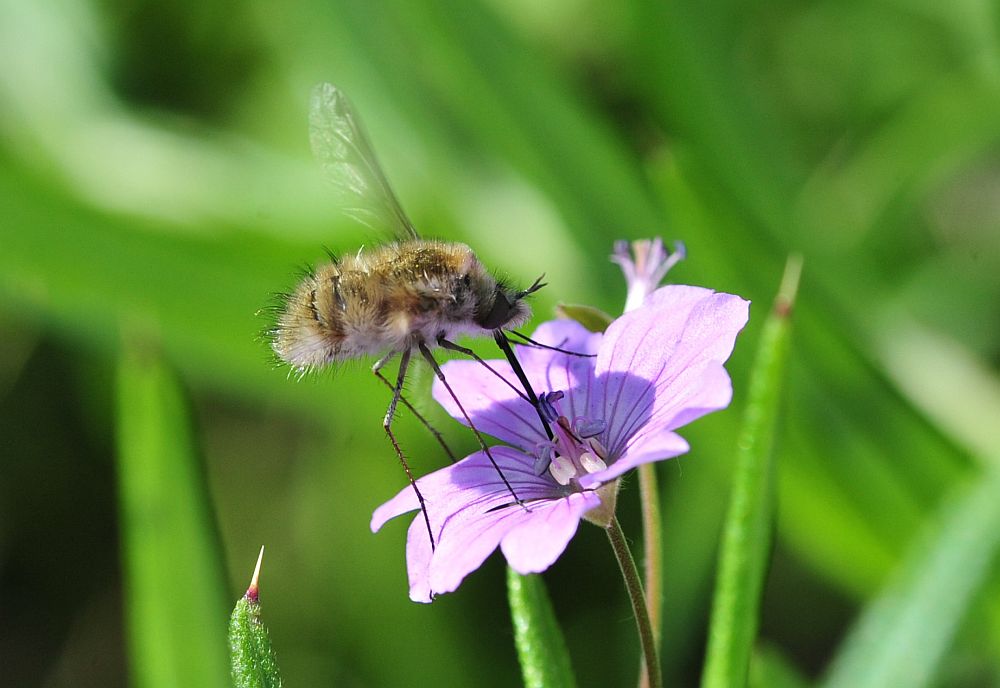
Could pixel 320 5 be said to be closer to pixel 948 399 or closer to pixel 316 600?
pixel 316 600

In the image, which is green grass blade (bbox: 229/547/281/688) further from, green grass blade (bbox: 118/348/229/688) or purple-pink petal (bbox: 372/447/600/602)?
green grass blade (bbox: 118/348/229/688)

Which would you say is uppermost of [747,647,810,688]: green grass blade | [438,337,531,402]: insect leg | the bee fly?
the bee fly

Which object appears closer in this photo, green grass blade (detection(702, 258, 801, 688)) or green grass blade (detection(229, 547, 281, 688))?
green grass blade (detection(229, 547, 281, 688))

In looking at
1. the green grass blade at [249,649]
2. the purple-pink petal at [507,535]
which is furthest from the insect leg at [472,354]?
the green grass blade at [249,649]

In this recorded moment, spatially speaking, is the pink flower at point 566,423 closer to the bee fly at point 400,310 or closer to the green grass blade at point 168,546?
the bee fly at point 400,310

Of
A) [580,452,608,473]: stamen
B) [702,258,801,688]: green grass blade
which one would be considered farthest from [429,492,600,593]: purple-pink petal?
[702,258,801,688]: green grass blade

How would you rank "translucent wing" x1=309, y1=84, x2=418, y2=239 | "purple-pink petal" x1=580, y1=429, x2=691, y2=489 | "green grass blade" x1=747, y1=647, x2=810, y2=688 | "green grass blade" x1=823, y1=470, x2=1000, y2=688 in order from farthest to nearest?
1. "green grass blade" x1=747, y1=647, x2=810, y2=688
2. "green grass blade" x1=823, y1=470, x2=1000, y2=688
3. "translucent wing" x1=309, y1=84, x2=418, y2=239
4. "purple-pink petal" x1=580, y1=429, x2=691, y2=489

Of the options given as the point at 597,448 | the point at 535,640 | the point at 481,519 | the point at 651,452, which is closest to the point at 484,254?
the point at 597,448

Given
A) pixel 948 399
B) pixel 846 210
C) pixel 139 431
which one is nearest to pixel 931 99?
pixel 846 210
